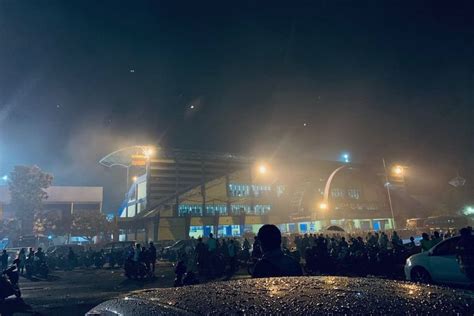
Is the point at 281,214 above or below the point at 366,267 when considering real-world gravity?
above

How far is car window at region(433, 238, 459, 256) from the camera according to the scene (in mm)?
8266

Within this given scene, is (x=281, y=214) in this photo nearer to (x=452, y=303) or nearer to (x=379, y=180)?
(x=379, y=180)

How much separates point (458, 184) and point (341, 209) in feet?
84.3

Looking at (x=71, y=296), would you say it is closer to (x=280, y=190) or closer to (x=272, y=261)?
(x=272, y=261)

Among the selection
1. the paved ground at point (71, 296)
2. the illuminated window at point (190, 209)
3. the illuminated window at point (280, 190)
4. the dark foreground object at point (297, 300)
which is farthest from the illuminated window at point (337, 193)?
the dark foreground object at point (297, 300)

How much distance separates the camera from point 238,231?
48.5 m

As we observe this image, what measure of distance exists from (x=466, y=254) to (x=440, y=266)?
102 centimetres

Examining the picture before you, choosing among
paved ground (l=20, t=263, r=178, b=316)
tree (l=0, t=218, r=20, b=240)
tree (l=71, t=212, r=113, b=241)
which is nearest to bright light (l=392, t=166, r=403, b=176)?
tree (l=71, t=212, r=113, b=241)

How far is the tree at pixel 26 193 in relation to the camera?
4094 cm

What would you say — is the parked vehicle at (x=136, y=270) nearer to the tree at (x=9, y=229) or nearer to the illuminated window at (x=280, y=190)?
the tree at (x=9, y=229)

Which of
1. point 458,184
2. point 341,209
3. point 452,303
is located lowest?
point 452,303

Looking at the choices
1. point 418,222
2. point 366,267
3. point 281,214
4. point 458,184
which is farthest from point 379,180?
point 366,267

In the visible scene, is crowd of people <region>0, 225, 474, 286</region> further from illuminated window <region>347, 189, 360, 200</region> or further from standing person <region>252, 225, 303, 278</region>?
illuminated window <region>347, 189, 360, 200</region>

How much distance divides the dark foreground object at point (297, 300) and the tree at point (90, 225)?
41546 millimetres
